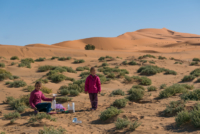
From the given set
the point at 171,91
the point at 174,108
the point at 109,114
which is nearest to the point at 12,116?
the point at 109,114

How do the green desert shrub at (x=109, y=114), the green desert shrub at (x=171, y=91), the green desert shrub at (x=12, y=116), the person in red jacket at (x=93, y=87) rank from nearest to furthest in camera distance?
1. the green desert shrub at (x=109, y=114)
2. the green desert shrub at (x=12, y=116)
3. the person in red jacket at (x=93, y=87)
4. the green desert shrub at (x=171, y=91)

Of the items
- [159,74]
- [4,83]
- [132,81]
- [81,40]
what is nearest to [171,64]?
[159,74]

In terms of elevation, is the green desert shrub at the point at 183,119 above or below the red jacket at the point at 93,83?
below

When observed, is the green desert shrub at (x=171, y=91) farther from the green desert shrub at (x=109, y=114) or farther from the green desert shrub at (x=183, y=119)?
the green desert shrub at (x=183, y=119)

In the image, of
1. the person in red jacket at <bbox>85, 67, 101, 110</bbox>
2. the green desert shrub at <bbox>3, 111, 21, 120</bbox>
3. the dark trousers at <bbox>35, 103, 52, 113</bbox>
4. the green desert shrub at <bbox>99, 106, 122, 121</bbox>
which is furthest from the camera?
the person in red jacket at <bbox>85, 67, 101, 110</bbox>

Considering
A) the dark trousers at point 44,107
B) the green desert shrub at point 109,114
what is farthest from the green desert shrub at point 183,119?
the dark trousers at point 44,107

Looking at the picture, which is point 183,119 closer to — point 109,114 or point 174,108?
point 174,108

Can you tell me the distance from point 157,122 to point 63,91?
553cm

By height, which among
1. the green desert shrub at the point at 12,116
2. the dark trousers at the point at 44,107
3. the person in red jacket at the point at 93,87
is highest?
the person in red jacket at the point at 93,87

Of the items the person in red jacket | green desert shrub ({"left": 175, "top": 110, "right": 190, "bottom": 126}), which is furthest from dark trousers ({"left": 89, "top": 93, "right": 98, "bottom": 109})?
green desert shrub ({"left": 175, "top": 110, "right": 190, "bottom": 126})

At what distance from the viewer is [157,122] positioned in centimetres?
558

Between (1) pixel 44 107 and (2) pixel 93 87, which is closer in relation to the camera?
(1) pixel 44 107

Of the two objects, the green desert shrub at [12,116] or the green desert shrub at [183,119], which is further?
the green desert shrub at [12,116]

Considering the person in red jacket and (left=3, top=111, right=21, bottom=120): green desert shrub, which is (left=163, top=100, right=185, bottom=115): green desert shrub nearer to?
the person in red jacket
